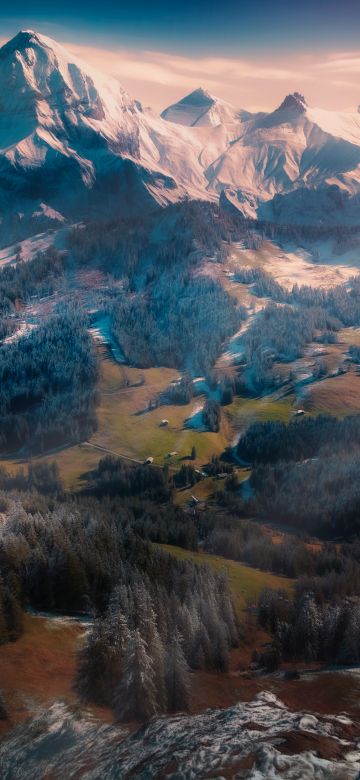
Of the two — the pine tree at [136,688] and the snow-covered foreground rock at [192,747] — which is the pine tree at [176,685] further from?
the snow-covered foreground rock at [192,747]

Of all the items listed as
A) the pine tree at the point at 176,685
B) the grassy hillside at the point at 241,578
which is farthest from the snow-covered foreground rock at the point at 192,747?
the grassy hillside at the point at 241,578

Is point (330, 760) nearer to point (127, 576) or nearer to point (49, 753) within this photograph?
point (49, 753)

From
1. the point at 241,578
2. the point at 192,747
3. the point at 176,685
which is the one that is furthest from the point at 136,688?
the point at 241,578

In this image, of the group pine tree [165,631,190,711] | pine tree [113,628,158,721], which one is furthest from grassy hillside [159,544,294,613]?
pine tree [113,628,158,721]

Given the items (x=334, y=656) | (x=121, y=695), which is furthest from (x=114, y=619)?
(x=334, y=656)

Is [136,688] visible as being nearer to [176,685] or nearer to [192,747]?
[176,685]

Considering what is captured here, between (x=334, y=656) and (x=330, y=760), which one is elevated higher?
(x=330, y=760)

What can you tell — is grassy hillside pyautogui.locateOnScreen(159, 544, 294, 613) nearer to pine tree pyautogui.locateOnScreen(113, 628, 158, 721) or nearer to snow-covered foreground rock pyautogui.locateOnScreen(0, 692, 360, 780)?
pine tree pyautogui.locateOnScreen(113, 628, 158, 721)

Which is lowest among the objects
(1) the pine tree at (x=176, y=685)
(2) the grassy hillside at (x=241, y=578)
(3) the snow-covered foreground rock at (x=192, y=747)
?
(2) the grassy hillside at (x=241, y=578)
